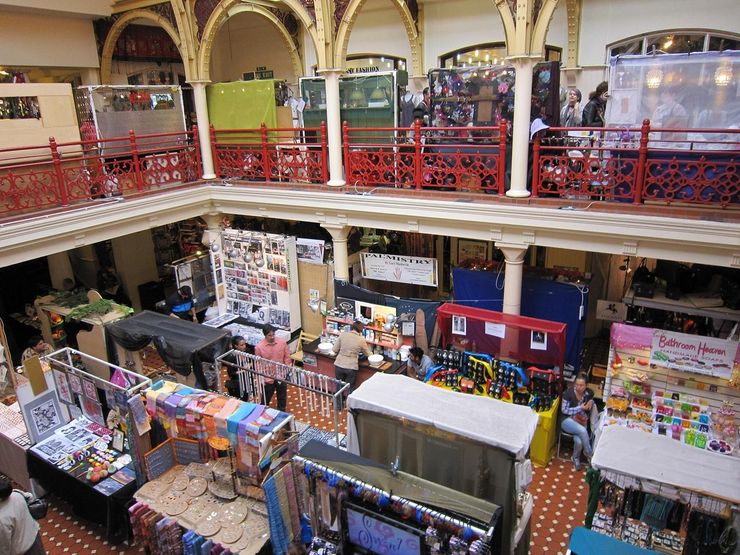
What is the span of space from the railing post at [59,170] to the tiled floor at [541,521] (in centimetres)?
504

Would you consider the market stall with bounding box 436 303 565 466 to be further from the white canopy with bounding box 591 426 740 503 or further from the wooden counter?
the white canopy with bounding box 591 426 740 503

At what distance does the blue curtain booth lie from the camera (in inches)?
380

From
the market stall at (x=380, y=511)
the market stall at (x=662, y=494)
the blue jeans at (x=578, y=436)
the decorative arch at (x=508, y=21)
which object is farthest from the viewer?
the decorative arch at (x=508, y=21)

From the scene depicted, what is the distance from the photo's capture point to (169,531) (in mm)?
5949

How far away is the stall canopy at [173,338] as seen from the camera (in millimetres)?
7957

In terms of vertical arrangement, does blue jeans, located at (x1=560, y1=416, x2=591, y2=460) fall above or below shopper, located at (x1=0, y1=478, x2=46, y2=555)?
below

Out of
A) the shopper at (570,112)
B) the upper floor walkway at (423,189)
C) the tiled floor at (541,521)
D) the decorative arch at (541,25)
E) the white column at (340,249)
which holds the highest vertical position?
the decorative arch at (541,25)

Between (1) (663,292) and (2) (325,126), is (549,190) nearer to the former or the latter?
(1) (663,292)

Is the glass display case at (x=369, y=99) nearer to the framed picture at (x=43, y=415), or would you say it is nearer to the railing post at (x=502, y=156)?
the railing post at (x=502, y=156)

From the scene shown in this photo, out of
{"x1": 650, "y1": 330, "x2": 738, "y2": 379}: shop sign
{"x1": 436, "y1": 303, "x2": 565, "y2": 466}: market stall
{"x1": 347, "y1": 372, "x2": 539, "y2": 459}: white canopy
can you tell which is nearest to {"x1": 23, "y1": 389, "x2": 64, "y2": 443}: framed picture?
{"x1": 347, "y1": 372, "x2": 539, "y2": 459}: white canopy

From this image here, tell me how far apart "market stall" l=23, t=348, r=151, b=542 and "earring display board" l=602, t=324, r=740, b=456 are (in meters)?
6.29

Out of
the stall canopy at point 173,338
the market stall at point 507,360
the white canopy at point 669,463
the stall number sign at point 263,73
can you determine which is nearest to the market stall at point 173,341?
the stall canopy at point 173,338

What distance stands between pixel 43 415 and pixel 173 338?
6.48 feet

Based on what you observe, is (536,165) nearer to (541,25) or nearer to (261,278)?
(541,25)
